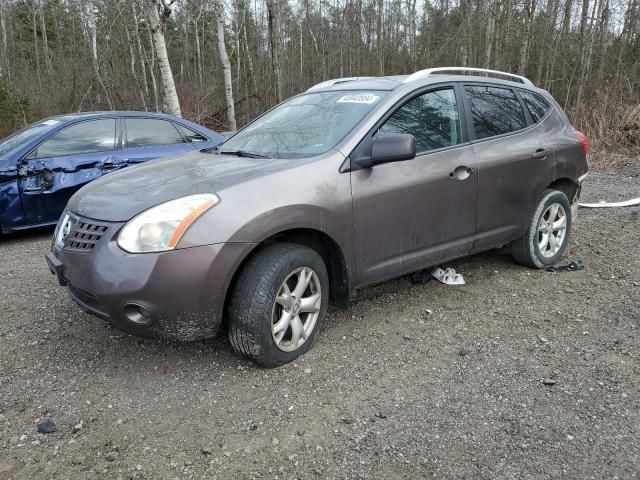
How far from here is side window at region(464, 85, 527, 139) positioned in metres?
4.05

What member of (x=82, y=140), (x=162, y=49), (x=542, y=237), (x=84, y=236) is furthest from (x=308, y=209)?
(x=162, y=49)

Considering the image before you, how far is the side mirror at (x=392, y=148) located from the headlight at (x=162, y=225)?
104 centimetres

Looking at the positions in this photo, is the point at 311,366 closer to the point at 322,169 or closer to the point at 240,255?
the point at 240,255

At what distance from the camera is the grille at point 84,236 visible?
2797 millimetres

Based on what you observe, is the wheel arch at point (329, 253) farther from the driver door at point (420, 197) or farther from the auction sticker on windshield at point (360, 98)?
the auction sticker on windshield at point (360, 98)

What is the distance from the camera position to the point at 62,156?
595 centimetres

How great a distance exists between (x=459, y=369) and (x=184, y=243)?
69.1 inches

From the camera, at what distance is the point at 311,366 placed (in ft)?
10.2

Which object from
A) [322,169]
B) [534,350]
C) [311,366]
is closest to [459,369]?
[534,350]

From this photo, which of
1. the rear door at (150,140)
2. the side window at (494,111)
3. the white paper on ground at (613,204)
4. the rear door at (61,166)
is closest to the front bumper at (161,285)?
the side window at (494,111)

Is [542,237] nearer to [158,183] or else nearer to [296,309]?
[296,309]

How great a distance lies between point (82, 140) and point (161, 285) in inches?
169

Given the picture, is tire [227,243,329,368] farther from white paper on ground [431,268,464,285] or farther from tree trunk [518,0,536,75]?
tree trunk [518,0,536,75]

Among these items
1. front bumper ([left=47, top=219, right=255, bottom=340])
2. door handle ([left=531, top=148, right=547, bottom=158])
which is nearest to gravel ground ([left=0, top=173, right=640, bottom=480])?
front bumper ([left=47, top=219, right=255, bottom=340])
